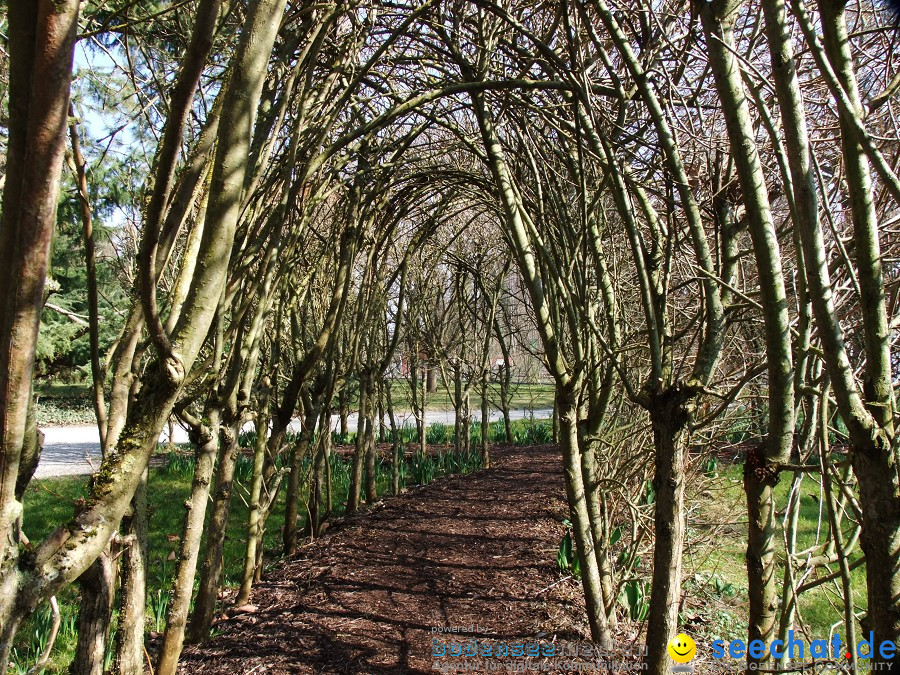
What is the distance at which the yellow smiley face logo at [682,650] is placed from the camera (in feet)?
9.60

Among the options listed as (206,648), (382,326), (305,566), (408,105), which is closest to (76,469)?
(382,326)

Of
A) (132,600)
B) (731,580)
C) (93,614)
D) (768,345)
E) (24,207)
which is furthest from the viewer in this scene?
(731,580)

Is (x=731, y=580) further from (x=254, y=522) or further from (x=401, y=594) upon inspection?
(x=254, y=522)

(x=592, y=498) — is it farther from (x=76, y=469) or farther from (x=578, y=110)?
(x=76, y=469)

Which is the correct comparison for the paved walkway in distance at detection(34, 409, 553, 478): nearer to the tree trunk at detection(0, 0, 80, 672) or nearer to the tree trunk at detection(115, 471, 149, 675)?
the tree trunk at detection(115, 471, 149, 675)

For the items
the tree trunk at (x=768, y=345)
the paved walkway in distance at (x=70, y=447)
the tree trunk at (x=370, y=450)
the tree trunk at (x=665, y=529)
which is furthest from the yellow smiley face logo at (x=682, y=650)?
the paved walkway in distance at (x=70, y=447)

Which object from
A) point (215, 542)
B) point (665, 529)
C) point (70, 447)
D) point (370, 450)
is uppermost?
point (665, 529)

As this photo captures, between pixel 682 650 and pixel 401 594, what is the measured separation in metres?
1.62

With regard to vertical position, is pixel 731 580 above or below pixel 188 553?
below

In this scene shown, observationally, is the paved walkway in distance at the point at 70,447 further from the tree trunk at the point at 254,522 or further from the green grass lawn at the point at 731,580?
the green grass lawn at the point at 731,580

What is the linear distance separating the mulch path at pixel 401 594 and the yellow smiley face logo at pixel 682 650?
0.48 metres

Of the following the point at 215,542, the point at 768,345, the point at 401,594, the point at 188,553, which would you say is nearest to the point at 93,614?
the point at 188,553

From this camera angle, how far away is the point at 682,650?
2.97 meters

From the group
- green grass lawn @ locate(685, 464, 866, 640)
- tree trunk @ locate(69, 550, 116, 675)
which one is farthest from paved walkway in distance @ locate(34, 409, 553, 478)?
tree trunk @ locate(69, 550, 116, 675)
